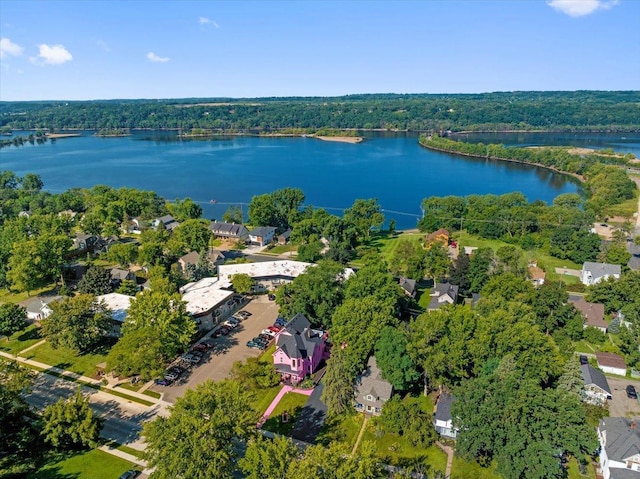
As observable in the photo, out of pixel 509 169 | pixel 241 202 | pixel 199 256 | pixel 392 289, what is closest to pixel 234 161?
pixel 241 202

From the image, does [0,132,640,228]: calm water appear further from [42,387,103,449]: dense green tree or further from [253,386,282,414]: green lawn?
[42,387,103,449]: dense green tree

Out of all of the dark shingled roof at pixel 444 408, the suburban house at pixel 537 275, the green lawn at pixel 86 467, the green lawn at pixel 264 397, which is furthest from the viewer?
the suburban house at pixel 537 275

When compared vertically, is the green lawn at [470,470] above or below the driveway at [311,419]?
below

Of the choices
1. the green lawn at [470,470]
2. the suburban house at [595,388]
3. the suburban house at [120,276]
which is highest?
the suburban house at [120,276]

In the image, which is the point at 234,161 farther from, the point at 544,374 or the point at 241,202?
the point at 544,374

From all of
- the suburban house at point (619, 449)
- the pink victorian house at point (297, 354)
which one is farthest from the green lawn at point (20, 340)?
the suburban house at point (619, 449)

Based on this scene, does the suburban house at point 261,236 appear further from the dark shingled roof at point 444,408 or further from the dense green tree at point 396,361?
the dark shingled roof at point 444,408

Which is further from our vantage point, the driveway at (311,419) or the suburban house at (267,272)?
the suburban house at (267,272)
